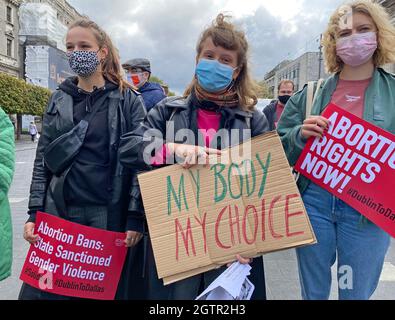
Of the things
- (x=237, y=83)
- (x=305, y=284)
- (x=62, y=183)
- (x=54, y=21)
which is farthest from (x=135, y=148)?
(x=54, y=21)

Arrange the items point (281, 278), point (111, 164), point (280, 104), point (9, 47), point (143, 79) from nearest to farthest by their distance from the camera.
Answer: point (111, 164) < point (281, 278) < point (143, 79) < point (280, 104) < point (9, 47)

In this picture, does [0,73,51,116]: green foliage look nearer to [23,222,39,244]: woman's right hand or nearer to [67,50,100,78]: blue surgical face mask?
[67,50,100,78]: blue surgical face mask

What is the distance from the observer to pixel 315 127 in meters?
1.91

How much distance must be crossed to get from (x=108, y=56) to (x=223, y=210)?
1.23m

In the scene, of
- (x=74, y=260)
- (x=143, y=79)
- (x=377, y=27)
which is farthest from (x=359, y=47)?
(x=143, y=79)

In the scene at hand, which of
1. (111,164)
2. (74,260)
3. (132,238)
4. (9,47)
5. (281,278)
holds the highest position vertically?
(111,164)

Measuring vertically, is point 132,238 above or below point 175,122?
below

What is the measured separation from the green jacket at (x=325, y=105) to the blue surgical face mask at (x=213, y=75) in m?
0.40

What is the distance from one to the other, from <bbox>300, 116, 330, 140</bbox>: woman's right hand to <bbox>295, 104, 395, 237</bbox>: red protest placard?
1.2 inches

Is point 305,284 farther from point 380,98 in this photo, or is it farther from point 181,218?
point 380,98

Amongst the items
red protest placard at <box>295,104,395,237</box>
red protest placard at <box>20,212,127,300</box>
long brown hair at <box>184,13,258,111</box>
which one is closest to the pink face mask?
red protest placard at <box>295,104,395,237</box>

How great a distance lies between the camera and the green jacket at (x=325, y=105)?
1886mm

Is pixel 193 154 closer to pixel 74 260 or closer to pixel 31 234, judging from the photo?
pixel 74 260
